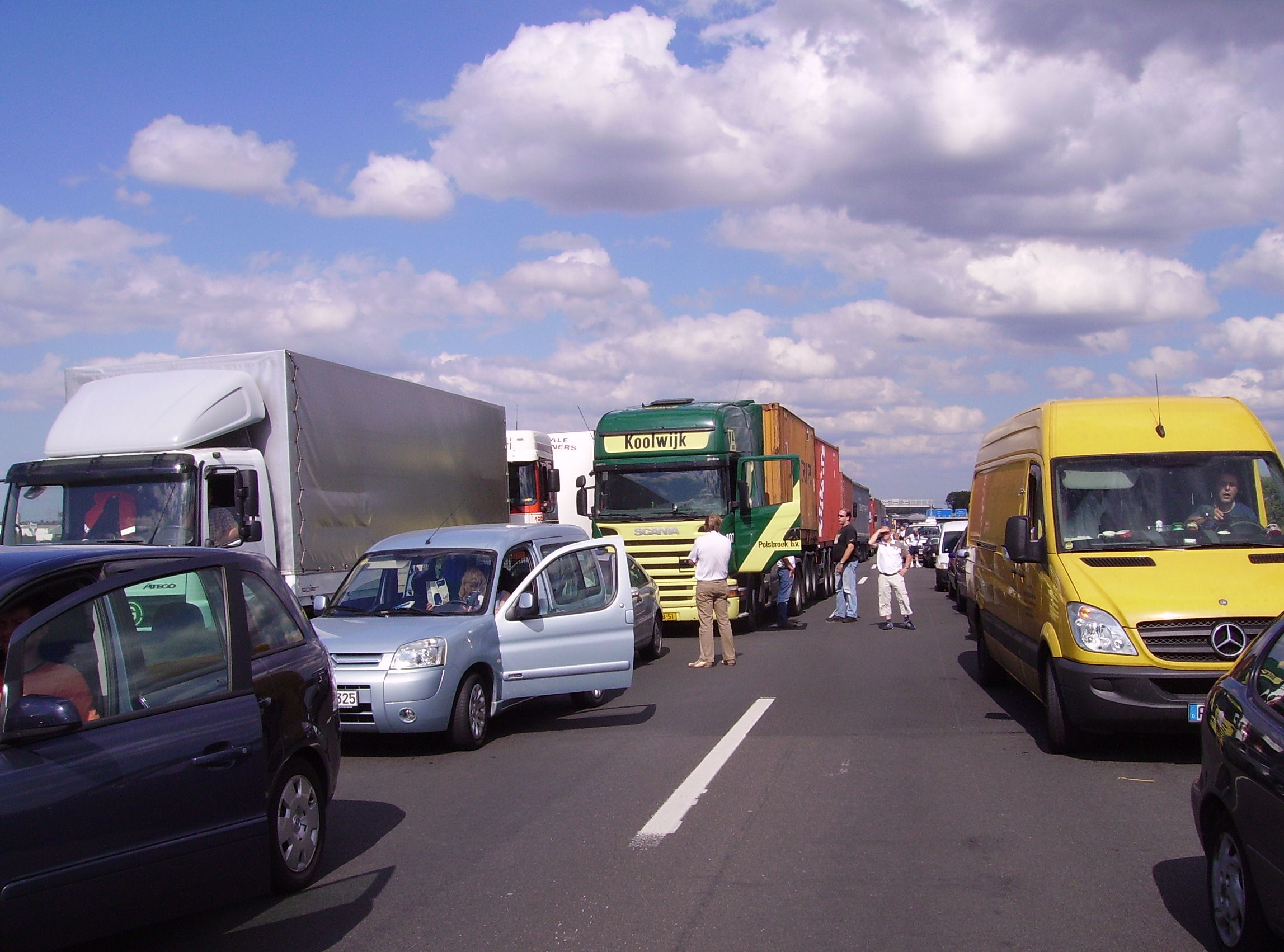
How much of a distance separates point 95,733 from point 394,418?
1195cm

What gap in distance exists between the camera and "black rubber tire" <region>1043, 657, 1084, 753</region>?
28.4ft

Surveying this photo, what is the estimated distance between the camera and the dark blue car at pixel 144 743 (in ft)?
13.3

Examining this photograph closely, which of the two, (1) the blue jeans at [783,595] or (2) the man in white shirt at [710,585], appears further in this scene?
(1) the blue jeans at [783,595]

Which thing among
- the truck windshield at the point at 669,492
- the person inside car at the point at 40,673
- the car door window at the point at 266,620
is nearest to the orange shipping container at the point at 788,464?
the truck windshield at the point at 669,492

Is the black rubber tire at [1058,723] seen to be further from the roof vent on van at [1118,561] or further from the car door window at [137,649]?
the car door window at [137,649]

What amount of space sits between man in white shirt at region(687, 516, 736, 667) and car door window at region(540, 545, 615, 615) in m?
3.35

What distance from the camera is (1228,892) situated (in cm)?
461

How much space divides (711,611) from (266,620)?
938cm

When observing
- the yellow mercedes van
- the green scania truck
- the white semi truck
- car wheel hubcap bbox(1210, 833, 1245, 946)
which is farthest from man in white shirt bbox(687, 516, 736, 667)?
car wheel hubcap bbox(1210, 833, 1245, 946)

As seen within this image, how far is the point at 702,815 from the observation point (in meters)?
7.07

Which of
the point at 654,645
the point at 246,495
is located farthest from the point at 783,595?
the point at 246,495

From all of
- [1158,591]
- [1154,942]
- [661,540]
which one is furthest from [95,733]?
[661,540]

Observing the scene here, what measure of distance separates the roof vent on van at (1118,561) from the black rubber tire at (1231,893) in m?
4.16

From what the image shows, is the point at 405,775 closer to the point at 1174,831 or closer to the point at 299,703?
the point at 299,703
